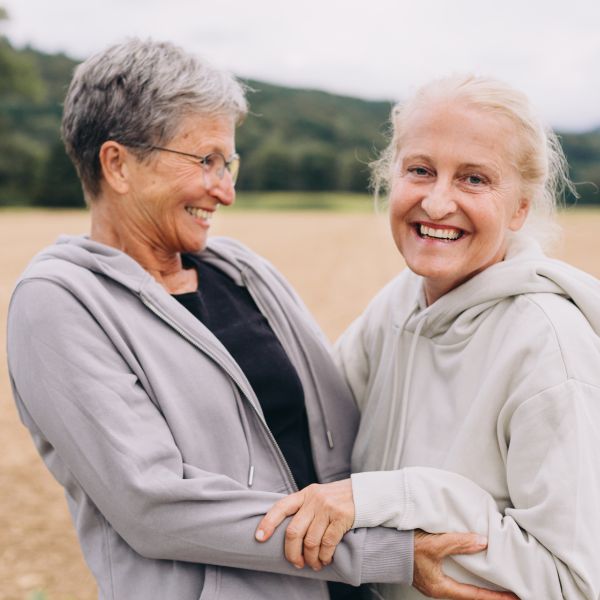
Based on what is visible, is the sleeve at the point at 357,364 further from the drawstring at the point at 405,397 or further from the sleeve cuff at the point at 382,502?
the sleeve cuff at the point at 382,502

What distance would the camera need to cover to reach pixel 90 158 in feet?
7.84

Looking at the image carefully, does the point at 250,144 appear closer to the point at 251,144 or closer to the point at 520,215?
the point at 251,144

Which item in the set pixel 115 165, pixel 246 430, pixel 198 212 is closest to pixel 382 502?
pixel 246 430

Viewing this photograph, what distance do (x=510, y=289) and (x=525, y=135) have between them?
422mm

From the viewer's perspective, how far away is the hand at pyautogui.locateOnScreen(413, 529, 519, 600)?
6.12ft

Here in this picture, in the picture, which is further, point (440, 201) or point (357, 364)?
point (357, 364)

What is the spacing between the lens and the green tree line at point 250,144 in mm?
49469

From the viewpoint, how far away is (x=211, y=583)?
2.00 meters

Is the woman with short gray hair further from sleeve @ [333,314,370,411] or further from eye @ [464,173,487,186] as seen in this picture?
eye @ [464,173,487,186]

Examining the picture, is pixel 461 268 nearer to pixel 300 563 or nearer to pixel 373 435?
pixel 373 435

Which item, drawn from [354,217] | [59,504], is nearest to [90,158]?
[59,504]

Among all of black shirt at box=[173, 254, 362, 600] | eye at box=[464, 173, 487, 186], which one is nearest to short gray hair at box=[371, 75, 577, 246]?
eye at box=[464, 173, 487, 186]

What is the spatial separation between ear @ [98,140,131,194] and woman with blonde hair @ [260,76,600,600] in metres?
0.85

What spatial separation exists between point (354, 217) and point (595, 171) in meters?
13.2
